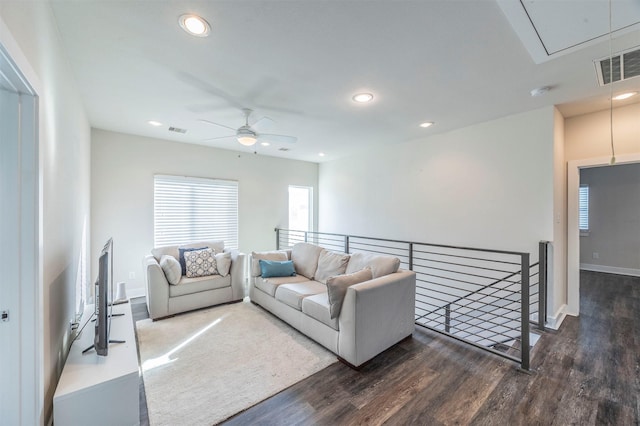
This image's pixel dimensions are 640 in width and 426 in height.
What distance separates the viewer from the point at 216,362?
7.99ft

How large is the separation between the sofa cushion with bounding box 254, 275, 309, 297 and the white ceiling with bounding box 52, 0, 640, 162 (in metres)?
2.19

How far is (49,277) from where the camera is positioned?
156 centimetres

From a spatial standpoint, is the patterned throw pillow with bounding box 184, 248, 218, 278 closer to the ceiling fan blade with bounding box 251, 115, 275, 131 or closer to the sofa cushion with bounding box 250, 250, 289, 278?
the sofa cushion with bounding box 250, 250, 289, 278

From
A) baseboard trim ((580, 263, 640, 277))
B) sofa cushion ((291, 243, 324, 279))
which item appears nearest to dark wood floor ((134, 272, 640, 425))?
sofa cushion ((291, 243, 324, 279))

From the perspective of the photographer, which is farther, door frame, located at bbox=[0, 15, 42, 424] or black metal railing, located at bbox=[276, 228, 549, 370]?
black metal railing, located at bbox=[276, 228, 549, 370]

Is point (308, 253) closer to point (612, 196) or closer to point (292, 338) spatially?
point (292, 338)

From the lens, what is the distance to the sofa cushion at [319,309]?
2506 mm

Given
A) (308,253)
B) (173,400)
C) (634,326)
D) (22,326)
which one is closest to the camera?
(22,326)

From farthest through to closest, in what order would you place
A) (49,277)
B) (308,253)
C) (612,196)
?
(612,196) < (308,253) < (49,277)

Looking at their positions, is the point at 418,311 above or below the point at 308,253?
below

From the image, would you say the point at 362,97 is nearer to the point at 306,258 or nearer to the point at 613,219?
the point at 306,258

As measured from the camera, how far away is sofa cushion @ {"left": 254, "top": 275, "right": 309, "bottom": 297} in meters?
3.41

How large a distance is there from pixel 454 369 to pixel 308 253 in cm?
223

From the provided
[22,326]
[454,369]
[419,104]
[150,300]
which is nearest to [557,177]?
[419,104]
